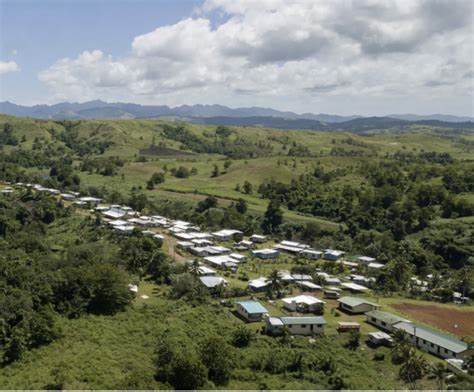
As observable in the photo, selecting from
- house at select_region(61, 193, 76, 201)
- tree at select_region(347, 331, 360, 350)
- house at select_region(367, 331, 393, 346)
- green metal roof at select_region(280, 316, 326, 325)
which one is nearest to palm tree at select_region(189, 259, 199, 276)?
green metal roof at select_region(280, 316, 326, 325)

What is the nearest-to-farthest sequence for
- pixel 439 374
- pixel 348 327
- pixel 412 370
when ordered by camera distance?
pixel 439 374
pixel 412 370
pixel 348 327

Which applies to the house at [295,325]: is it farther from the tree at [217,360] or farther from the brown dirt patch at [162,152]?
the brown dirt patch at [162,152]

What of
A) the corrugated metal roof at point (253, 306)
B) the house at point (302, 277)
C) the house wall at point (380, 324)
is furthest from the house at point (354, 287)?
the corrugated metal roof at point (253, 306)

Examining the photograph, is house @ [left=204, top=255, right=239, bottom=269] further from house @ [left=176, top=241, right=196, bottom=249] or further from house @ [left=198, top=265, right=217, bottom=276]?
house @ [left=176, top=241, right=196, bottom=249]

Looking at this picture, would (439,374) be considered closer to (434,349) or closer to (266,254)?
(434,349)

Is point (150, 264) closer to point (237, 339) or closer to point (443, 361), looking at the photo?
point (237, 339)

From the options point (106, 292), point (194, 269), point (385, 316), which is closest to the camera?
point (106, 292)

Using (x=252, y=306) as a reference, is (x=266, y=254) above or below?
below

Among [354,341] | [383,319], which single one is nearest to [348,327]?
[354,341]
